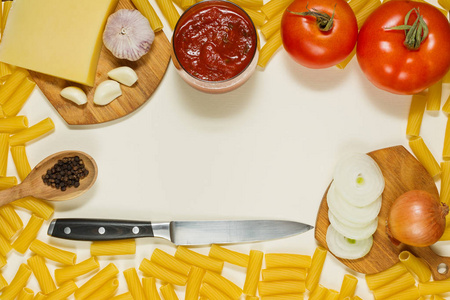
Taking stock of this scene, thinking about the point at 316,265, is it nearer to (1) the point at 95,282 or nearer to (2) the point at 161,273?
(2) the point at 161,273

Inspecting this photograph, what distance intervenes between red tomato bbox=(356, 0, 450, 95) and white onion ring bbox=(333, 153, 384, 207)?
0.30m

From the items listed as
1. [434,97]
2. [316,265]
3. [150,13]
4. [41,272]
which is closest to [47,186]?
[41,272]

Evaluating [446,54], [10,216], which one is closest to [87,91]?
[10,216]

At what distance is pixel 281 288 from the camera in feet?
6.55

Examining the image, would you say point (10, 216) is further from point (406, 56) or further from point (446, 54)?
point (446, 54)

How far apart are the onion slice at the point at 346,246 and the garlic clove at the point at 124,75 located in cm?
98

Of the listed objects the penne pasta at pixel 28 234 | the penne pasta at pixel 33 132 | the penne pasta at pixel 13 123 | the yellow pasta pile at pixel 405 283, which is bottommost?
the yellow pasta pile at pixel 405 283

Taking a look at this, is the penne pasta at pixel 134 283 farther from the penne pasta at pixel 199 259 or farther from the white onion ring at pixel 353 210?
the white onion ring at pixel 353 210

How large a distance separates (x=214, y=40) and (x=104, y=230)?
2.75 feet

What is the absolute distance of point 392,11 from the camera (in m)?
1.86

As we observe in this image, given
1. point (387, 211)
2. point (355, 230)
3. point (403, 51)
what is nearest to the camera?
point (403, 51)

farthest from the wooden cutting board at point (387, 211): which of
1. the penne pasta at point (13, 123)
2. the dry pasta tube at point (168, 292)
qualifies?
the penne pasta at point (13, 123)

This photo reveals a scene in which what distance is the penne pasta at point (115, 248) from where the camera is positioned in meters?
2.01

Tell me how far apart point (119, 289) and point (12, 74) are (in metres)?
0.98
